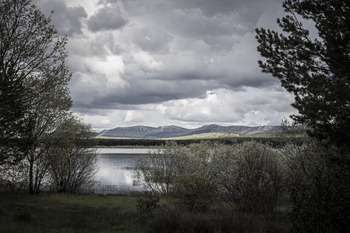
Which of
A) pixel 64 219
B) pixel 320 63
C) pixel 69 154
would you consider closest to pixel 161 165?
pixel 69 154

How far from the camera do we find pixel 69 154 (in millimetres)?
29312

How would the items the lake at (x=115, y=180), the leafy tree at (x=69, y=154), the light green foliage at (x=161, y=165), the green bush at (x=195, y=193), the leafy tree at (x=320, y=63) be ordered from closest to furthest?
1. the leafy tree at (x=320, y=63)
2. the green bush at (x=195, y=193)
3. the leafy tree at (x=69, y=154)
4. the light green foliage at (x=161, y=165)
5. the lake at (x=115, y=180)

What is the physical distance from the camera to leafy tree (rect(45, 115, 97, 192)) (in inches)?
955

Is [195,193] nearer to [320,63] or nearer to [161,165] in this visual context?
[320,63]

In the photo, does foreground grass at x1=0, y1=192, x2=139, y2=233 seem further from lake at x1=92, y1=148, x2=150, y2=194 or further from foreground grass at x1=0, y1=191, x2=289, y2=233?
lake at x1=92, y1=148, x2=150, y2=194

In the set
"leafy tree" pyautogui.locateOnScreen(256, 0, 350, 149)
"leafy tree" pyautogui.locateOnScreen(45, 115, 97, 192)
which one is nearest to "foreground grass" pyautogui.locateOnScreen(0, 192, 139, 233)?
"leafy tree" pyautogui.locateOnScreen(45, 115, 97, 192)

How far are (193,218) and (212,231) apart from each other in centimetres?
118

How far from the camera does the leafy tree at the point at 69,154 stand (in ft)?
79.6

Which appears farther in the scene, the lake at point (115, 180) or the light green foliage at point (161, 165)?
the lake at point (115, 180)

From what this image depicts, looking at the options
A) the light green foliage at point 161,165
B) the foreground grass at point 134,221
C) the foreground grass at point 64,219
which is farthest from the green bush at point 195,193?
the light green foliage at point 161,165

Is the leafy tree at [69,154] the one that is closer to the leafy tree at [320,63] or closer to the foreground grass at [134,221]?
the foreground grass at [134,221]

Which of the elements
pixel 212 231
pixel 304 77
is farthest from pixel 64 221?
pixel 304 77

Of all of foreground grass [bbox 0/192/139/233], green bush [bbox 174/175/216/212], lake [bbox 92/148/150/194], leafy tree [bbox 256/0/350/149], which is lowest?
lake [bbox 92/148/150/194]

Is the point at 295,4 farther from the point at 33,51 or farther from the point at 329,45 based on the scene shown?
the point at 33,51
